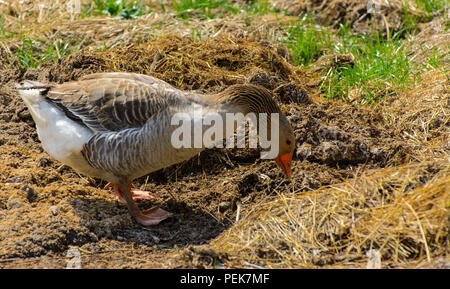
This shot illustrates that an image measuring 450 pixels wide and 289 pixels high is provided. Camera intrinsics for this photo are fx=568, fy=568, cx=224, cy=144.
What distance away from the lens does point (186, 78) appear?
19.5 ft

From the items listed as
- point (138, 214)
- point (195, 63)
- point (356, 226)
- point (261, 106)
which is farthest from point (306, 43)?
point (356, 226)

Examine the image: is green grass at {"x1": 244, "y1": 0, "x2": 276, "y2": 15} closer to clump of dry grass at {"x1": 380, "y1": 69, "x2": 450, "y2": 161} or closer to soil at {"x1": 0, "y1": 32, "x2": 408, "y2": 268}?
soil at {"x1": 0, "y1": 32, "x2": 408, "y2": 268}

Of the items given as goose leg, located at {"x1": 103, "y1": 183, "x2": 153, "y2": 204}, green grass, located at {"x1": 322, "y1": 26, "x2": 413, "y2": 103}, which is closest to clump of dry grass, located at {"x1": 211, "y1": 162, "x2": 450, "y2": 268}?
goose leg, located at {"x1": 103, "y1": 183, "x2": 153, "y2": 204}

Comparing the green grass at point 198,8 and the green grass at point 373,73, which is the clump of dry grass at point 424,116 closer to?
the green grass at point 373,73

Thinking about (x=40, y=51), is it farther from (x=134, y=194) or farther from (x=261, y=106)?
(x=261, y=106)

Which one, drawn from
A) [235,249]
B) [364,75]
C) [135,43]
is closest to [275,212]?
[235,249]

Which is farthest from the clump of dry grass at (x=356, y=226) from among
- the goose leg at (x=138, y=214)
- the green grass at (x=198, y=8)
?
the green grass at (x=198, y=8)

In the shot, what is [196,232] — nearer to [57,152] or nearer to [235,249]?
[235,249]

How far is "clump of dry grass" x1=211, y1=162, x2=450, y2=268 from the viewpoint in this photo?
3.82 metres

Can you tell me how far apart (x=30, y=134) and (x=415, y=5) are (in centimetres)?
561

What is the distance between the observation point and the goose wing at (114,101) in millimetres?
4758

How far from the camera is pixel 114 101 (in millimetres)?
4812

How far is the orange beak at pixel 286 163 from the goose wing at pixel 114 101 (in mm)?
1006

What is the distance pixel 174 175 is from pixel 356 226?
208 cm
